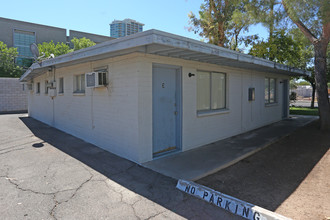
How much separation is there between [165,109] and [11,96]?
16.5m

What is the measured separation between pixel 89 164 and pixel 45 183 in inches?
43.5

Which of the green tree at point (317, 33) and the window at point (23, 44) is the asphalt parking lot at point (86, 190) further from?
the window at point (23, 44)

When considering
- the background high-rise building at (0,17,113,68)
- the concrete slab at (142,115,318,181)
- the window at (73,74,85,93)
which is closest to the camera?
the concrete slab at (142,115,318,181)

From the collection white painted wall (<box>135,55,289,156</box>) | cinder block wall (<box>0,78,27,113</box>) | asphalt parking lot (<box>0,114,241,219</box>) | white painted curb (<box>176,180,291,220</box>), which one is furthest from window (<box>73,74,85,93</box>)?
cinder block wall (<box>0,78,27,113</box>)

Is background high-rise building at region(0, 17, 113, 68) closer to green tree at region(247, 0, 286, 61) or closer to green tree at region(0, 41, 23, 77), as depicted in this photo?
green tree at region(0, 41, 23, 77)

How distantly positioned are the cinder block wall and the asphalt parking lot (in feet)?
44.5

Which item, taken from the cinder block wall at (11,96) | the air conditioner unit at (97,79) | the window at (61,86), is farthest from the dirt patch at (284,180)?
the cinder block wall at (11,96)

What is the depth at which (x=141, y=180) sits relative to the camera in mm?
4262

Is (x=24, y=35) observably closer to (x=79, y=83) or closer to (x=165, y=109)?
(x=79, y=83)

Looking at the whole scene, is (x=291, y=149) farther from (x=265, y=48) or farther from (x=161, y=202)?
(x=265, y=48)

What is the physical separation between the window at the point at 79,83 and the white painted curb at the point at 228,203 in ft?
16.3

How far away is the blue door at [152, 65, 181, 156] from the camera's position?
5.49 m

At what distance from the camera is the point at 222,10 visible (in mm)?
13109

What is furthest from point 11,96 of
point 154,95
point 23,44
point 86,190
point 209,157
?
→ point 209,157
